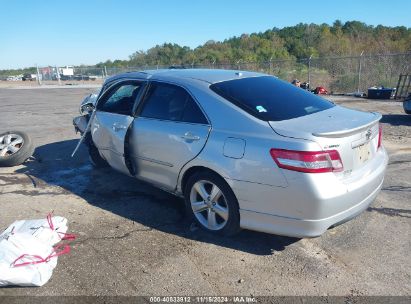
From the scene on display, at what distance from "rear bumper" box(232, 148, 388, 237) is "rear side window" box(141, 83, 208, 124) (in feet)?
2.92

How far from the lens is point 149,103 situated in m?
4.48

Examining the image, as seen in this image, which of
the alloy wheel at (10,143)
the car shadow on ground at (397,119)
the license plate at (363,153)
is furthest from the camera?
the car shadow on ground at (397,119)

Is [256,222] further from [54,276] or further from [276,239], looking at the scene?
[54,276]

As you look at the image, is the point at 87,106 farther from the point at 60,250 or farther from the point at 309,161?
the point at 309,161

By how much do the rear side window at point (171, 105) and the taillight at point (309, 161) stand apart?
3.12 ft

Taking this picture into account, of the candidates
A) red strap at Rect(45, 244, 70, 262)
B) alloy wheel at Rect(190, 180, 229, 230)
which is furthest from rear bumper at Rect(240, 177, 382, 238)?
red strap at Rect(45, 244, 70, 262)

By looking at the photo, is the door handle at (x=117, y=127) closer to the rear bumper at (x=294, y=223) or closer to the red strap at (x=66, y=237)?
the red strap at (x=66, y=237)

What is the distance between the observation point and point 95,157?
613cm

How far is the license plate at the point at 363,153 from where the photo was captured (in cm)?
337

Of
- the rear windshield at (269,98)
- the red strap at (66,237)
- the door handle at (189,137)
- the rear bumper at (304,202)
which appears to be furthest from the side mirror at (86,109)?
the rear bumper at (304,202)

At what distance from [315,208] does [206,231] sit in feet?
4.26

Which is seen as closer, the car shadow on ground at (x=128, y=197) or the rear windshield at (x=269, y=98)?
the rear windshield at (x=269, y=98)

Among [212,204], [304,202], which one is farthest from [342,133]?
[212,204]

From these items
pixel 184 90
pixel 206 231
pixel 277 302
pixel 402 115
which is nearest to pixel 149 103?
pixel 184 90
